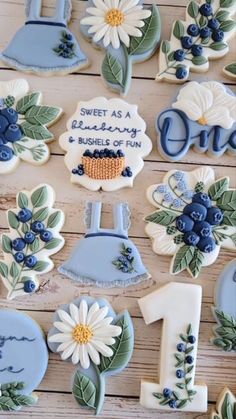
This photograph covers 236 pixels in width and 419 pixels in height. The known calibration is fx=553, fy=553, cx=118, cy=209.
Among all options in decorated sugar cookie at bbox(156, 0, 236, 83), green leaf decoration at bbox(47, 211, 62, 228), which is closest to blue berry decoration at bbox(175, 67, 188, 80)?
decorated sugar cookie at bbox(156, 0, 236, 83)

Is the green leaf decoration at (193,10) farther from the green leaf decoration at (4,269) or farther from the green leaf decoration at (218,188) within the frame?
the green leaf decoration at (4,269)

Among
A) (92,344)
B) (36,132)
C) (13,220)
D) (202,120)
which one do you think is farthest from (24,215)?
(202,120)

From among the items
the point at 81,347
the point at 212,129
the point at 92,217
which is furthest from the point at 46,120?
the point at 81,347

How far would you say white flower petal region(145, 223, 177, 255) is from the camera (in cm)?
95

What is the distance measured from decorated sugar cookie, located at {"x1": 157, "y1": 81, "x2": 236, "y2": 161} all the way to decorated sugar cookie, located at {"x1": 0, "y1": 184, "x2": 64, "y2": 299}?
228mm

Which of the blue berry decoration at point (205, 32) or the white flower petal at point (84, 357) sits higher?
the blue berry decoration at point (205, 32)

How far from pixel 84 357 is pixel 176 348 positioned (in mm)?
156

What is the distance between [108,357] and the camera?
0.93 metres

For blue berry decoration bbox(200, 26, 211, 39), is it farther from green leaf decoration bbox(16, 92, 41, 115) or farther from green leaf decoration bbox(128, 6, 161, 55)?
green leaf decoration bbox(16, 92, 41, 115)

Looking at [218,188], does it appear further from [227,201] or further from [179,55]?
[179,55]

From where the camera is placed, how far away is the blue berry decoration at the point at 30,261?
3.10 feet

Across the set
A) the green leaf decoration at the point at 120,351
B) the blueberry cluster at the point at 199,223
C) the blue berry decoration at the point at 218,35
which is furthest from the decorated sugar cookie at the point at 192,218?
the blue berry decoration at the point at 218,35

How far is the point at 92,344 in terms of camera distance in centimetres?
94

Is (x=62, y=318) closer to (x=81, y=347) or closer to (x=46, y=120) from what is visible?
(x=81, y=347)
